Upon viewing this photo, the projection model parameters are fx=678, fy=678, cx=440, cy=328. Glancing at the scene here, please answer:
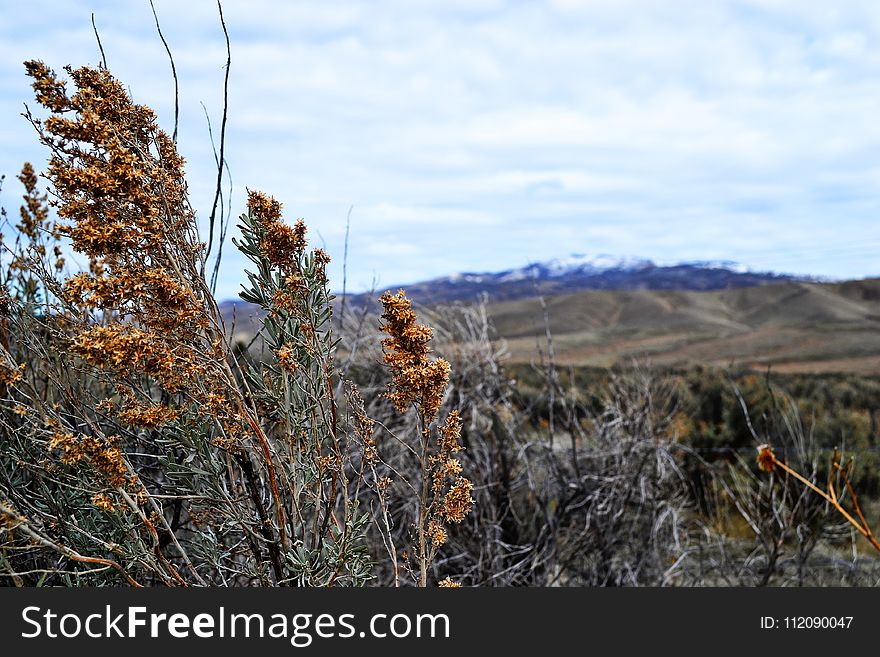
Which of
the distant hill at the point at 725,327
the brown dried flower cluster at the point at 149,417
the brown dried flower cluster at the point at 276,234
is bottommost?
the brown dried flower cluster at the point at 149,417

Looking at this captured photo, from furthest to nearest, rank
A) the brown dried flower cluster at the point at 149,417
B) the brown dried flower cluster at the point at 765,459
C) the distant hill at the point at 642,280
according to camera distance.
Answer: the distant hill at the point at 642,280 → the brown dried flower cluster at the point at 149,417 → the brown dried flower cluster at the point at 765,459

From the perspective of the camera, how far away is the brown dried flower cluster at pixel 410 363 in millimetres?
1667

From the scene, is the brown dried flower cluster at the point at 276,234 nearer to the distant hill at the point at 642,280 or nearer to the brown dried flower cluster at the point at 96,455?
the brown dried flower cluster at the point at 96,455

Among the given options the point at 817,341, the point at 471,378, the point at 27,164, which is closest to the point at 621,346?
the point at 817,341

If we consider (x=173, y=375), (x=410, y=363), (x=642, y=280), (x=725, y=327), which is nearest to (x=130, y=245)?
(x=173, y=375)

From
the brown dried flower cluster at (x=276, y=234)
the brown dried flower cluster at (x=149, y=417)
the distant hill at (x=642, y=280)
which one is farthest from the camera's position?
the distant hill at (x=642, y=280)

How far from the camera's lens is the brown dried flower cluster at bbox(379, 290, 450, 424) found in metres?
1.67

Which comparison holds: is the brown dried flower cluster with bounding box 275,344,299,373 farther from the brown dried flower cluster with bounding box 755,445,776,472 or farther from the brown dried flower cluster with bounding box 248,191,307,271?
the brown dried flower cluster with bounding box 755,445,776,472

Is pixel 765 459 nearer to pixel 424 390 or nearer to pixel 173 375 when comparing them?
pixel 424 390

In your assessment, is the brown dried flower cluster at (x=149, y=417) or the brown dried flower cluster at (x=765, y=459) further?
the brown dried flower cluster at (x=149, y=417)

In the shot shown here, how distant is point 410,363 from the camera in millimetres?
1696

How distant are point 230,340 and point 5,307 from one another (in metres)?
0.82

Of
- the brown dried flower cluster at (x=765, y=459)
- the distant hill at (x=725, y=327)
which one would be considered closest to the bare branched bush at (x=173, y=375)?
the brown dried flower cluster at (x=765, y=459)

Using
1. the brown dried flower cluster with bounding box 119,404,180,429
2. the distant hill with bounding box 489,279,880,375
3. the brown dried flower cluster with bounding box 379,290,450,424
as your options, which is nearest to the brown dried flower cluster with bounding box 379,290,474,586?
the brown dried flower cluster with bounding box 379,290,450,424
